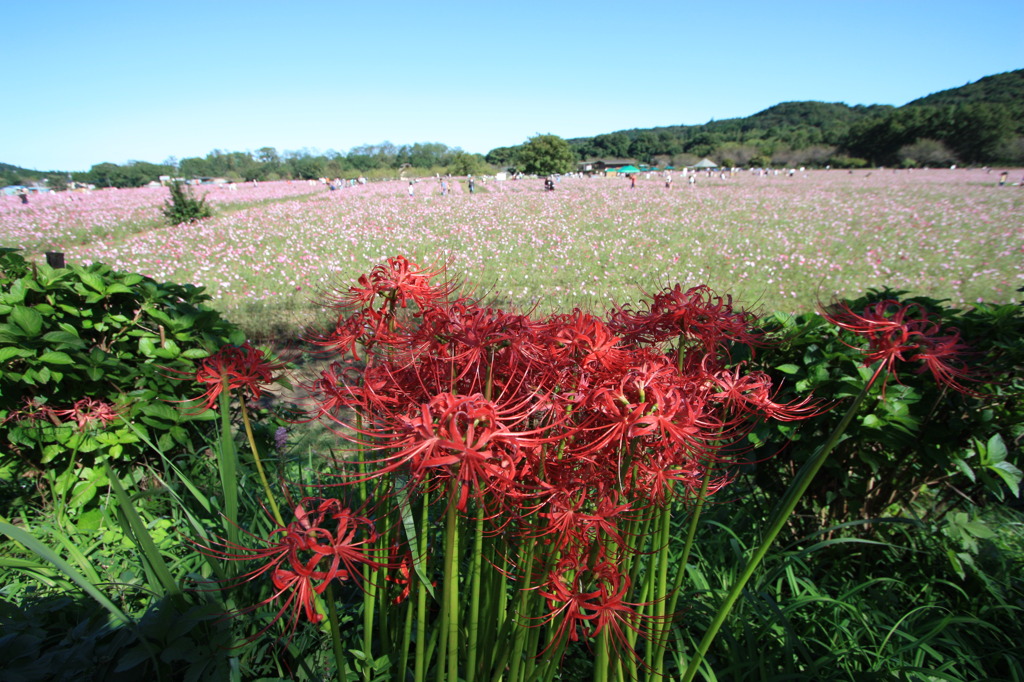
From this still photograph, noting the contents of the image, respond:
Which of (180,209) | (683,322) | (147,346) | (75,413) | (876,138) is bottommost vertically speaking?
(75,413)

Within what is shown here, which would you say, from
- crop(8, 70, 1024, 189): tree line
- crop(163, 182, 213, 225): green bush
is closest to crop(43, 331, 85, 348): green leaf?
crop(163, 182, 213, 225): green bush

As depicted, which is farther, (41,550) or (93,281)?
(93,281)

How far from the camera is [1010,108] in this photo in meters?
60.9

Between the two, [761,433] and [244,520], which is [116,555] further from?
[761,433]

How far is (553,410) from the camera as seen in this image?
1000mm

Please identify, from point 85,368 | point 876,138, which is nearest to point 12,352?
point 85,368

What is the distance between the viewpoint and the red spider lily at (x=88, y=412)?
8.11ft

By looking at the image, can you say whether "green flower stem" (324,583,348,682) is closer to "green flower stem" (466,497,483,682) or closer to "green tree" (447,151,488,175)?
"green flower stem" (466,497,483,682)

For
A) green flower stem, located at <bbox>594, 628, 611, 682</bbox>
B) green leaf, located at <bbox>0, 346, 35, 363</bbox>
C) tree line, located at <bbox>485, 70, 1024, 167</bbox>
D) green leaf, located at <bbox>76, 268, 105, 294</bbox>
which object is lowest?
green flower stem, located at <bbox>594, 628, 611, 682</bbox>

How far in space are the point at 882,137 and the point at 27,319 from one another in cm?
8915

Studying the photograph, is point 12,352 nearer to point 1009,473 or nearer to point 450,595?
point 450,595

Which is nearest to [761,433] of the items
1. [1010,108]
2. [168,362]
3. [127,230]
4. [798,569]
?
[798,569]

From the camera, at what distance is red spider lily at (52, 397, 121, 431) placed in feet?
8.11

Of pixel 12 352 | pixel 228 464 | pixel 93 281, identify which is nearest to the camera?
pixel 228 464
